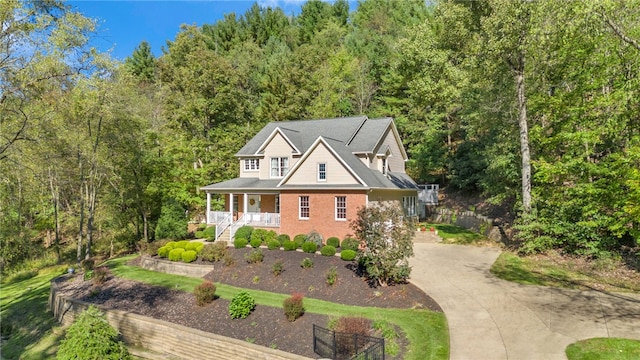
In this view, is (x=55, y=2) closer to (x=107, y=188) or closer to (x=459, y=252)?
(x=107, y=188)

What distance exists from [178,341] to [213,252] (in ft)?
26.1

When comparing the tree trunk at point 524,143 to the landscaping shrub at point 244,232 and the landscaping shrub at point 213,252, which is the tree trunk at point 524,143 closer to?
the landscaping shrub at point 244,232

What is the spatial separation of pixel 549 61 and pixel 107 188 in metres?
30.9

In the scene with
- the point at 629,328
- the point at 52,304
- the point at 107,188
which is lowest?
the point at 52,304

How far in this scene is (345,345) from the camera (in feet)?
34.1

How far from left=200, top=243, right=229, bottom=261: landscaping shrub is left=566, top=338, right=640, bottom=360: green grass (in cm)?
1653

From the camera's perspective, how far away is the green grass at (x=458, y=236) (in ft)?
76.8

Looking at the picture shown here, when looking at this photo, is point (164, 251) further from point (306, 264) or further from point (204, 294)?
point (306, 264)

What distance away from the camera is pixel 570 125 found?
59.5ft

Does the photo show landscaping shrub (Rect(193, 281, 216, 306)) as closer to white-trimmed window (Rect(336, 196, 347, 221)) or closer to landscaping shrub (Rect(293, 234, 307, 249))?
landscaping shrub (Rect(293, 234, 307, 249))

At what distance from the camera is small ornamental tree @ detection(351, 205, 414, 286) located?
14508 mm

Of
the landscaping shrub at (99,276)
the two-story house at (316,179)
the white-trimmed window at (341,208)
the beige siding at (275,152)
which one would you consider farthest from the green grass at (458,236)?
the landscaping shrub at (99,276)

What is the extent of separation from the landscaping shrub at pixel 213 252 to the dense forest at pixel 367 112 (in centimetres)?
727

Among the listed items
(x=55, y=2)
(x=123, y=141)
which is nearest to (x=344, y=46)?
(x=123, y=141)
